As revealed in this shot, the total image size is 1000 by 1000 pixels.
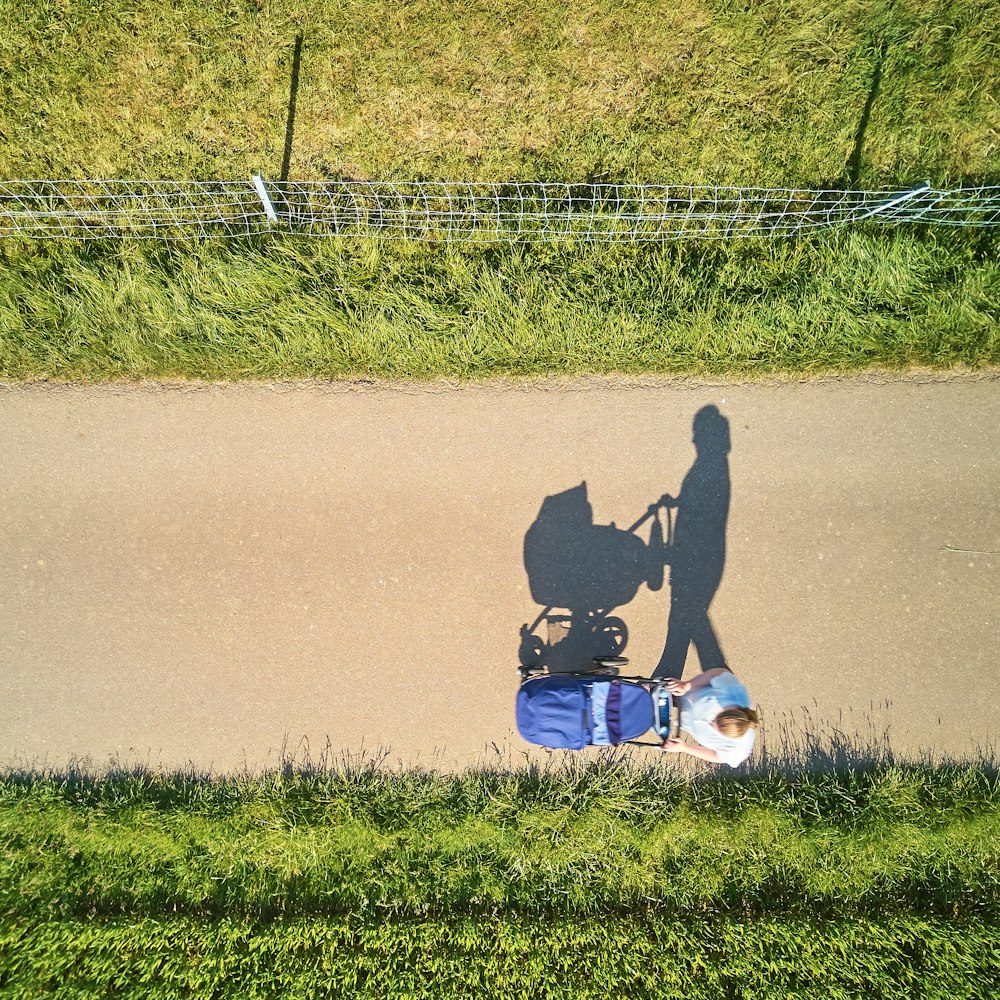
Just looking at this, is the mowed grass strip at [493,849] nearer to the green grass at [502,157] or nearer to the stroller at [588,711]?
the stroller at [588,711]

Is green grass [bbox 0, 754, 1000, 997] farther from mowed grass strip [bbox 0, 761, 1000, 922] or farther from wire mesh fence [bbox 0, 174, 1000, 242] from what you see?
wire mesh fence [bbox 0, 174, 1000, 242]

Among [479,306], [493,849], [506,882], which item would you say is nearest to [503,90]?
[479,306]

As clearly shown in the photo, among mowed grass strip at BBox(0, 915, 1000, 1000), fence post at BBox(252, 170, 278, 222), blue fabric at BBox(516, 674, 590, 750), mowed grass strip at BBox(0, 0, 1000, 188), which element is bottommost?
mowed grass strip at BBox(0, 915, 1000, 1000)

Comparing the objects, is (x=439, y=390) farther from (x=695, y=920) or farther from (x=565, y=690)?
(x=695, y=920)

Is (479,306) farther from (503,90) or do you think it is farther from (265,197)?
(503,90)

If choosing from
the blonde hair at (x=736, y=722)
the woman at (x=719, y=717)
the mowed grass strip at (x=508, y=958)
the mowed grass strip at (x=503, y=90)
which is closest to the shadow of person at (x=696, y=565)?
the woman at (x=719, y=717)

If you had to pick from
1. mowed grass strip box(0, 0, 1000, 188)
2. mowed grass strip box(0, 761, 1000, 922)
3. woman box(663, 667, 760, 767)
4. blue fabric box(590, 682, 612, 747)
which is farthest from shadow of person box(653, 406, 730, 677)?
mowed grass strip box(0, 0, 1000, 188)
